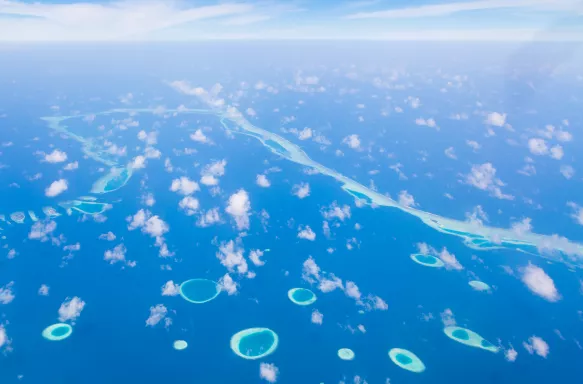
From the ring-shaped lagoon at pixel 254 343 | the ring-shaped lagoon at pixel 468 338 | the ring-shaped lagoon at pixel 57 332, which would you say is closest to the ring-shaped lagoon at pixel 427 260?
the ring-shaped lagoon at pixel 468 338

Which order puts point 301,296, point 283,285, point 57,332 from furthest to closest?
1. point 283,285
2. point 301,296
3. point 57,332

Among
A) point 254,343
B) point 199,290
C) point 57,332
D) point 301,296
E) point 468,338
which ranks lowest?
point 468,338

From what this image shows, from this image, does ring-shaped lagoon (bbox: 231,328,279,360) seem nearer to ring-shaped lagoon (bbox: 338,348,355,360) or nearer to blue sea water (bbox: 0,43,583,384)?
blue sea water (bbox: 0,43,583,384)

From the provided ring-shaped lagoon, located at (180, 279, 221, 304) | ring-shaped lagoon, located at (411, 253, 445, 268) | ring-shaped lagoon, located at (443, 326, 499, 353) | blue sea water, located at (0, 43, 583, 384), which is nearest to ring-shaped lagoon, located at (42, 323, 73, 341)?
blue sea water, located at (0, 43, 583, 384)

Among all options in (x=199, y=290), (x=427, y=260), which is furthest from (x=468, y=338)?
(x=199, y=290)

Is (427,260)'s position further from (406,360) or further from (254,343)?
(254,343)

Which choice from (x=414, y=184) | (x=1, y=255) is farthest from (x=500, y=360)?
(x=1, y=255)
